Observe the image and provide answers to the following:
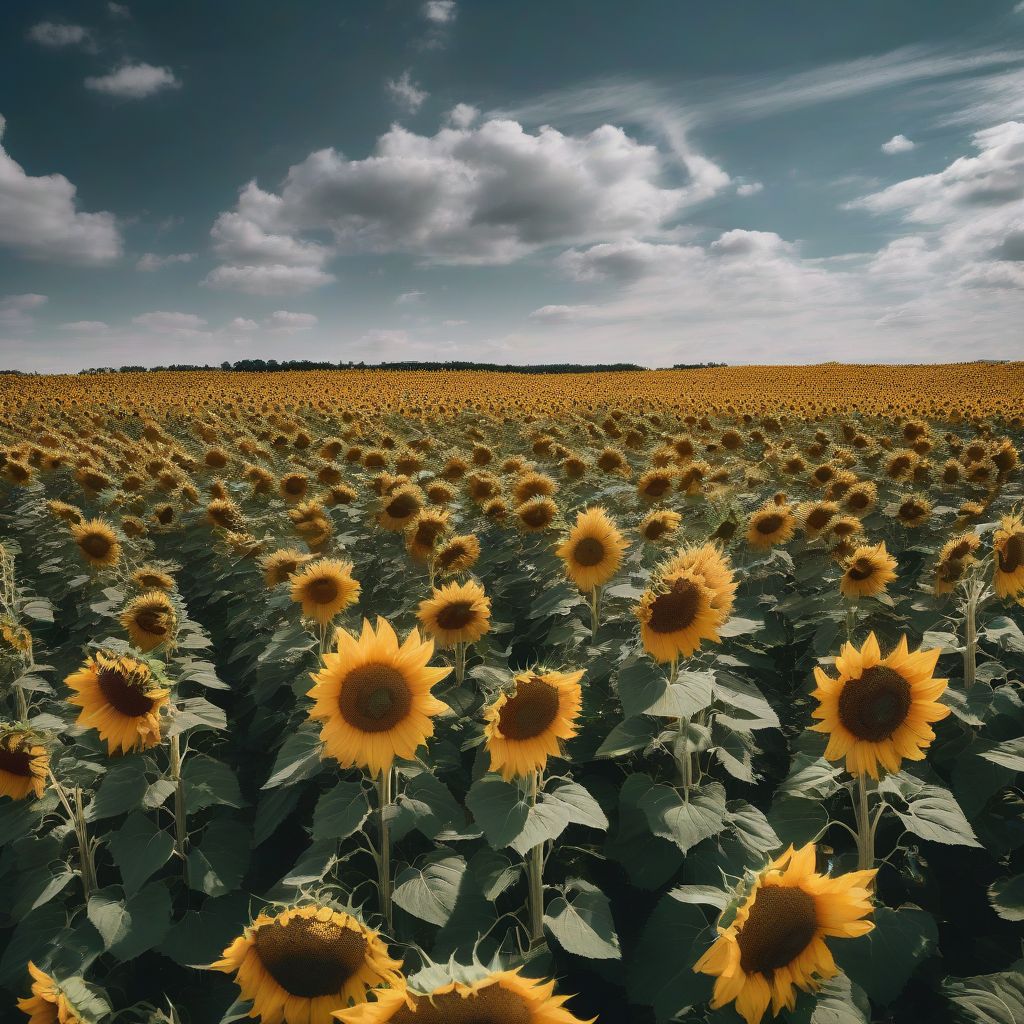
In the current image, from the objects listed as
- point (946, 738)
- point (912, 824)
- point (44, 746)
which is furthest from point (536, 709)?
point (946, 738)

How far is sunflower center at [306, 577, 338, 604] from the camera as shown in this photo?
12.2 feet

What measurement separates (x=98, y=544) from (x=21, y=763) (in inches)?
120

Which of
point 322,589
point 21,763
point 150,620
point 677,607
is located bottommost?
point 21,763

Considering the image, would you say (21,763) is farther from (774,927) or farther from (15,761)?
(774,927)

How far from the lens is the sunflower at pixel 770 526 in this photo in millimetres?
4941

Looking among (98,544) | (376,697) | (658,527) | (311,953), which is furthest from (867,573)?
(98,544)

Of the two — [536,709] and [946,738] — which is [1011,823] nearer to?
[946,738]

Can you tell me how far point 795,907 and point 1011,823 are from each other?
2.32 m

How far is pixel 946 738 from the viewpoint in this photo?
3561 millimetres

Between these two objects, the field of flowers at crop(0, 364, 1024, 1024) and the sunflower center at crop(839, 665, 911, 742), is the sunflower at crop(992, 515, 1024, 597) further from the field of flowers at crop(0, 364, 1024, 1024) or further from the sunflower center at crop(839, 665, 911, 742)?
the sunflower center at crop(839, 665, 911, 742)

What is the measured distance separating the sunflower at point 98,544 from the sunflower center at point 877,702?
530 cm

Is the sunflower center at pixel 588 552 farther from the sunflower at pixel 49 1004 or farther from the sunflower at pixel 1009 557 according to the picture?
the sunflower at pixel 49 1004

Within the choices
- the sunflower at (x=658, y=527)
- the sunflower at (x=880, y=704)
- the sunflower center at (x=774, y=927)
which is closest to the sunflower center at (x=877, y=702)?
the sunflower at (x=880, y=704)

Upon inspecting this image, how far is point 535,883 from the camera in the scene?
2549 mm
